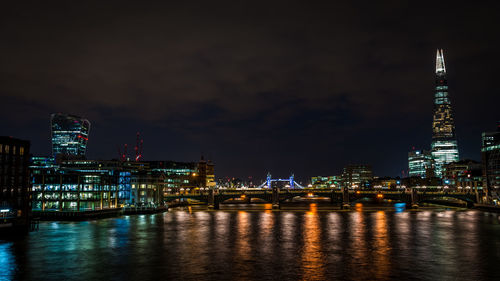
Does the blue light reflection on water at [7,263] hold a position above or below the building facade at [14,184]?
below

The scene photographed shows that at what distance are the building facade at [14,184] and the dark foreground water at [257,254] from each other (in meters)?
4.68

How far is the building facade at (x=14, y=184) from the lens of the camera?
75750mm

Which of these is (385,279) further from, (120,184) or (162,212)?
(120,184)

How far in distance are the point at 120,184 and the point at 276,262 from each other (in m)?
113

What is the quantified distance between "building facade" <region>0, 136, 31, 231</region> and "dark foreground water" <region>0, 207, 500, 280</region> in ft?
15.4

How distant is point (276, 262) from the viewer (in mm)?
48750

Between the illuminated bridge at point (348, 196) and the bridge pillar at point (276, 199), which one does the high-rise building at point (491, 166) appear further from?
the bridge pillar at point (276, 199)

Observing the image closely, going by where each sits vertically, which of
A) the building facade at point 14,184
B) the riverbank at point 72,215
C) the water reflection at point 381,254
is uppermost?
the building facade at point 14,184

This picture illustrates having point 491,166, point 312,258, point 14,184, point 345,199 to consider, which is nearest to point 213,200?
point 345,199

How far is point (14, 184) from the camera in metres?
78.6

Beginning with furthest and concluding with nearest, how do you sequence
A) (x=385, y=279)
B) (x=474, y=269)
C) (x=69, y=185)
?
(x=69, y=185), (x=474, y=269), (x=385, y=279)

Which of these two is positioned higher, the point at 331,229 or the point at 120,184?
the point at 120,184

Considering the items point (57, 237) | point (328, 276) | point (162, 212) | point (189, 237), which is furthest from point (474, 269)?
point (162, 212)

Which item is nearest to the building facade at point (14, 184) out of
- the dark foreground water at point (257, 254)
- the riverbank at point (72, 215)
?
the dark foreground water at point (257, 254)
